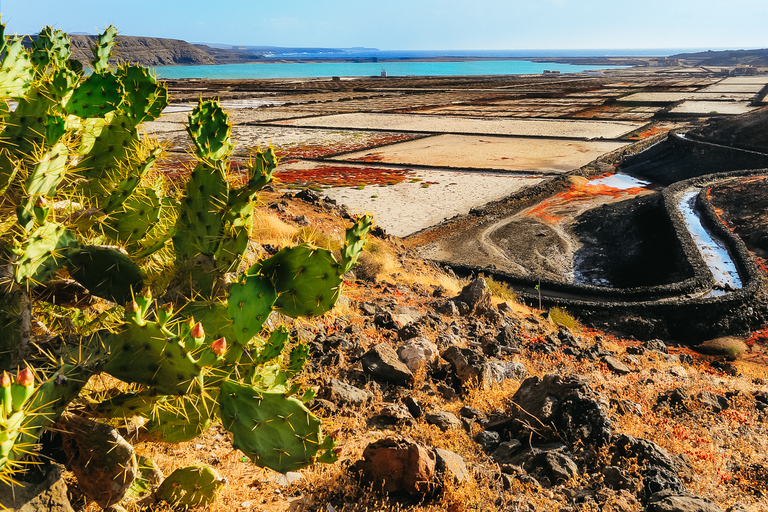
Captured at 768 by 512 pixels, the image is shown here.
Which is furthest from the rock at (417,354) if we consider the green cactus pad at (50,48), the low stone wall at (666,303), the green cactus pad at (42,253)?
the low stone wall at (666,303)

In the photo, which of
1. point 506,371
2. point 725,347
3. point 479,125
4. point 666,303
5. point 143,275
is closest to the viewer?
point 143,275

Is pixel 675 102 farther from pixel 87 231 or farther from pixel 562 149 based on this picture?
pixel 87 231

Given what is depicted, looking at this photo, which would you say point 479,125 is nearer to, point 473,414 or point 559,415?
point 473,414

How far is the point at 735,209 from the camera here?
1855cm

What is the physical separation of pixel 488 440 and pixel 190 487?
2793 millimetres

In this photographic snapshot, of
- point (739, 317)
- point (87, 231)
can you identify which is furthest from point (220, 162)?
point (739, 317)

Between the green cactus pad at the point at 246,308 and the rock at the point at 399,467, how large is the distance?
61.7 inches

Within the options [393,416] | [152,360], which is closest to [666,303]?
[393,416]

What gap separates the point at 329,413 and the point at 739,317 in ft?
33.7

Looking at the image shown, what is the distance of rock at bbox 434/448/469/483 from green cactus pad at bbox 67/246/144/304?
248cm

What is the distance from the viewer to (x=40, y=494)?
9.30ft

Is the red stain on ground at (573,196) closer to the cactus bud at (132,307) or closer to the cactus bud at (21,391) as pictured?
the cactus bud at (132,307)

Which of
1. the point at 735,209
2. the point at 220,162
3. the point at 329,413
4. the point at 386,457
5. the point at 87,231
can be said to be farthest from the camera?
the point at 735,209

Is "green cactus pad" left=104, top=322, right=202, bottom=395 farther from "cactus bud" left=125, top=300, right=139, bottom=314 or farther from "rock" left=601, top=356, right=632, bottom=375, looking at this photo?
"rock" left=601, top=356, right=632, bottom=375
